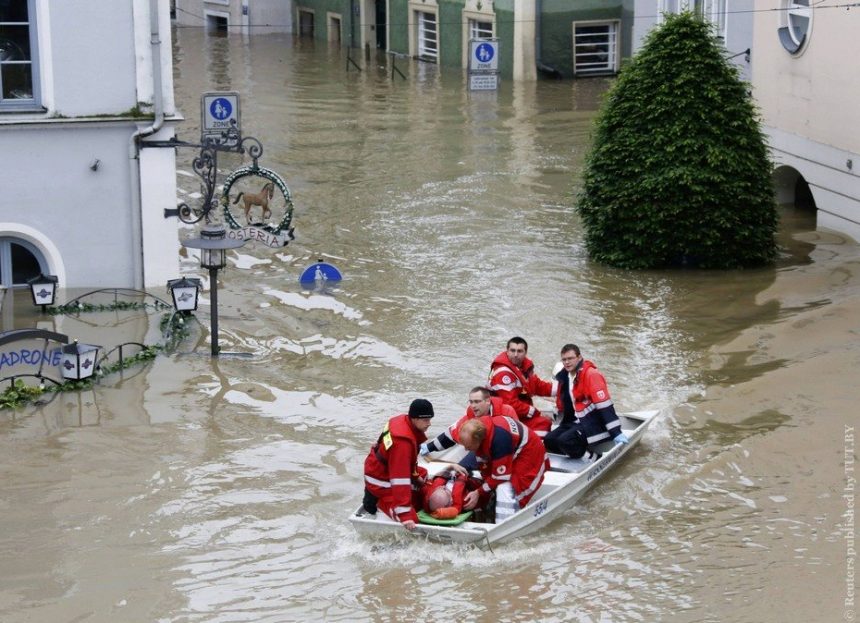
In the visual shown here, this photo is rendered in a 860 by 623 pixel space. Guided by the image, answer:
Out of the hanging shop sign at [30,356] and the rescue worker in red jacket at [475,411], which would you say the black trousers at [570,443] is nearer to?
the rescue worker in red jacket at [475,411]

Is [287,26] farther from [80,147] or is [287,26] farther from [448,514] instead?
[448,514]

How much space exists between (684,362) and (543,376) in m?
1.82

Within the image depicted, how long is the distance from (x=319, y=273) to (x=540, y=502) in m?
8.98

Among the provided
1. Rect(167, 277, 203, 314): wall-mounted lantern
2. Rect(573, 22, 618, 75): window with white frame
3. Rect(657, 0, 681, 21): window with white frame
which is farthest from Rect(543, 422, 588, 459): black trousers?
Rect(573, 22, 618, 75): window with white frame

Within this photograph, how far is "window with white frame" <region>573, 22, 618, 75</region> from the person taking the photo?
43062 millimetres

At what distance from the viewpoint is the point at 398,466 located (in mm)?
12305

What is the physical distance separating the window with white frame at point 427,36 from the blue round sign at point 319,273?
88.7 feet

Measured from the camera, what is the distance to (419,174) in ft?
97.6

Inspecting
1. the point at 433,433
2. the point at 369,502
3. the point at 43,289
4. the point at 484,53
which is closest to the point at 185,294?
the point at 43,289

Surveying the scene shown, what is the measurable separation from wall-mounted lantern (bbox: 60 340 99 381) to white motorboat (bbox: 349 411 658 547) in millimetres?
4928

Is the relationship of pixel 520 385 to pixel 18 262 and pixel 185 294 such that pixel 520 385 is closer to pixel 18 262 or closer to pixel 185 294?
pixel 185 294

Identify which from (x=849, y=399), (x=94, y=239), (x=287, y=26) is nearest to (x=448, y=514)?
(x=849, y=399)

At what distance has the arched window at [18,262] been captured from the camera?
20047 millimetres

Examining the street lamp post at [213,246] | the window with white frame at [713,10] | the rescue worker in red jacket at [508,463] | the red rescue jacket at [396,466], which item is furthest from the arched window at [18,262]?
the window with white frame at [713,10]
